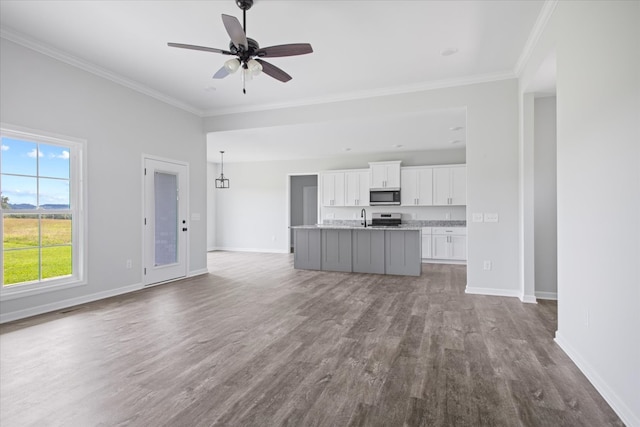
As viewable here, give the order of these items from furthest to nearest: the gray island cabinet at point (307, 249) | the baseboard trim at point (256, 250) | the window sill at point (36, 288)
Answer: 1. the baseboard trim at point (256, 250)
2. the gray island cabinet at point (307, 249)
3. the window sill at point (36, 288)

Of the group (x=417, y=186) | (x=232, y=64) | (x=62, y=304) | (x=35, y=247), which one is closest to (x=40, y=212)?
(x=35, y=247)

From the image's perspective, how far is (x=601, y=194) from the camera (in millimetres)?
2045

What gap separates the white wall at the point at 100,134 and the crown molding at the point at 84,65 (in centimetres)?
6

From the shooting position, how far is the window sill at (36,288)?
347cm

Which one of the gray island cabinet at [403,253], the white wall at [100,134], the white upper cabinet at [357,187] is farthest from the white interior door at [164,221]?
the white upper cabinet at [357,187]

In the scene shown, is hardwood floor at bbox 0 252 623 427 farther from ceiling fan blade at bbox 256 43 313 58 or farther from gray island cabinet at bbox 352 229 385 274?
ceiling fan blade at bbox 256 43 313 58

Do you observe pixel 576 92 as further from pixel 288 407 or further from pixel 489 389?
pixel 288 407

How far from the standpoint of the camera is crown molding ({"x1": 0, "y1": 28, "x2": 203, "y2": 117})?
348cm

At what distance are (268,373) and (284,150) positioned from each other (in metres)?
6.66

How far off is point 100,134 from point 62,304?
2.19 m

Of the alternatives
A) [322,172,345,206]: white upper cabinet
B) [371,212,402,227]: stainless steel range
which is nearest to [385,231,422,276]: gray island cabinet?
[371,212,402,227]: stainless steel range

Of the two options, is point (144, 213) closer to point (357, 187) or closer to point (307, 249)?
point (307, 249)

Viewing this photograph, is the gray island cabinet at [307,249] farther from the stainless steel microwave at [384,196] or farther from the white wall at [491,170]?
the white wall at [491,170]

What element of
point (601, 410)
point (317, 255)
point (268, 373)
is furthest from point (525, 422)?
point (317, 255)
